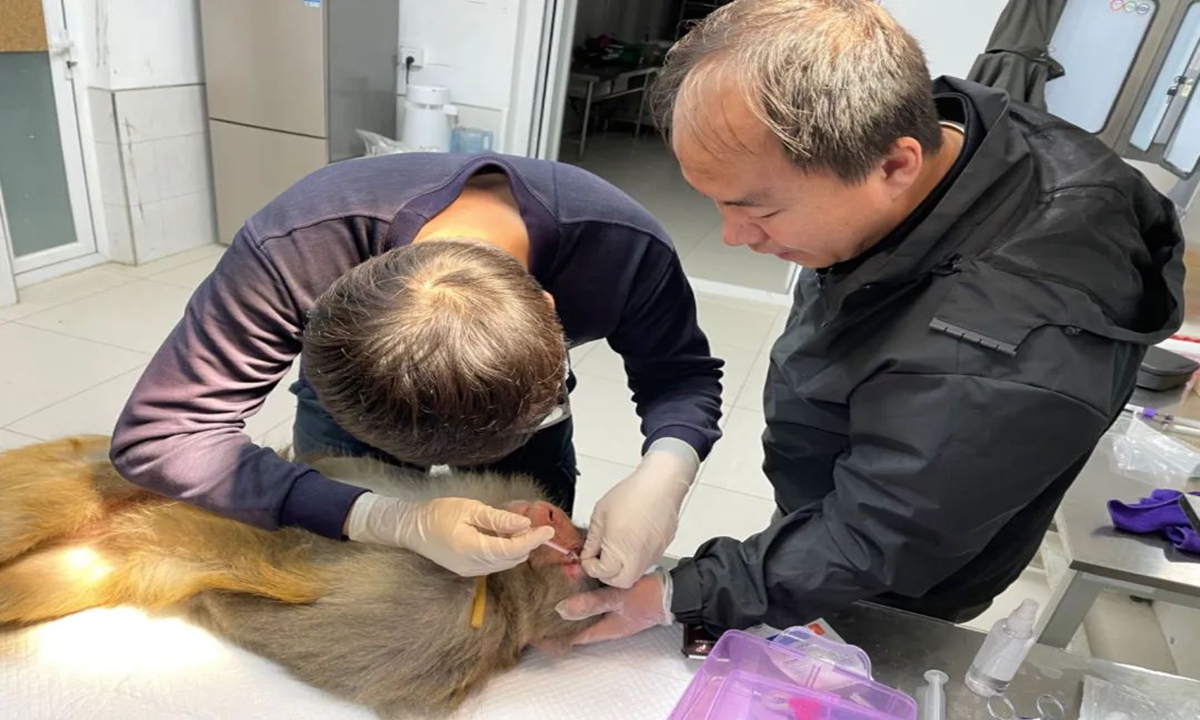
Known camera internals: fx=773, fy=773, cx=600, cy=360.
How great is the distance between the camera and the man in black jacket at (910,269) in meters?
0.72

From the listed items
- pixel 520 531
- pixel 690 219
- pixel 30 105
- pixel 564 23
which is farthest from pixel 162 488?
pixel 690 219

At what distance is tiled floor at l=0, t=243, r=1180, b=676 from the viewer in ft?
7.25

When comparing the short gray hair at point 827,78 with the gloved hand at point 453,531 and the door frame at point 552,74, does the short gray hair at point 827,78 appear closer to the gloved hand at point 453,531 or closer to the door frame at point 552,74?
the gloved hand at point 453,531

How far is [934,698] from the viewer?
88cm

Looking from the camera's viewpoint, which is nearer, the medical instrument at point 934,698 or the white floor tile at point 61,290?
the medical instrument at point 934,698

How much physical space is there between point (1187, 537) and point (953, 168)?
85cm

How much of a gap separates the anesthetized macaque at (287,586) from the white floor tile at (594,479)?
1.26 m

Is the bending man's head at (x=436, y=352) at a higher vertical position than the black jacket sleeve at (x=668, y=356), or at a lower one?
higher

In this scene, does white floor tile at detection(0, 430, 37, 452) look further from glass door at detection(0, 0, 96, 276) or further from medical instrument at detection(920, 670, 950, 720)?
medical instrument at detection(920, 670, 950, 720)

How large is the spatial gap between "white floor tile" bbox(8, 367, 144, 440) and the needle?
1.75 m

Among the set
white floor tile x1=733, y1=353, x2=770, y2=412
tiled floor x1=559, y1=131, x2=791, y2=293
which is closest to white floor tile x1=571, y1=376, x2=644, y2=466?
white floor tile x1=733, y1=353, x2=770, y2=412

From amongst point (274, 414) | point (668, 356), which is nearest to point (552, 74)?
point (274, 414)

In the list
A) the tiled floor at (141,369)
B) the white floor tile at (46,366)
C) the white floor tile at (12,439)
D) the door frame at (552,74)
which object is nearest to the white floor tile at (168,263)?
the tiled floor at (141,369)

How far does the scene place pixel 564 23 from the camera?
11.6ft
